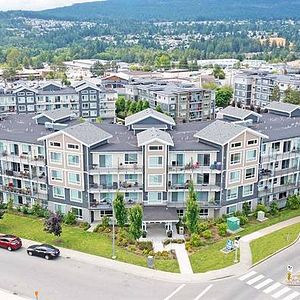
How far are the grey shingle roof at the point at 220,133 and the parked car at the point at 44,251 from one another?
20.5 meters

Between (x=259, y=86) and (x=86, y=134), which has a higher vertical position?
(x=86, y=134)

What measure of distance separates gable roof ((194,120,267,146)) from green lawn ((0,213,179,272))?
15146 millimetres

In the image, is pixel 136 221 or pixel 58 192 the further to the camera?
pixel 58 192

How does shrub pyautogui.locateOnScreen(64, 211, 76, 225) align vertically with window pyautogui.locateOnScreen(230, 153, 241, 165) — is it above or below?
below

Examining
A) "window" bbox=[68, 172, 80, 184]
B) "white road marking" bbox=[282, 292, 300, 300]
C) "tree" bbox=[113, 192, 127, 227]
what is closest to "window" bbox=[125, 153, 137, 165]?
"tree" bbox=[113, 192, 127, 227]

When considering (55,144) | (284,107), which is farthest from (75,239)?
(284,107)

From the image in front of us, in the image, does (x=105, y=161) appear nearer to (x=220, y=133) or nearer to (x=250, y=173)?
(x=220, y=133)

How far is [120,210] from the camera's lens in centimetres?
5038

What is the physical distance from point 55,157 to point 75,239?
400 inches

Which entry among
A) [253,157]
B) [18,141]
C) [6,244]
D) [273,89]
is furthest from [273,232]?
[273,89]

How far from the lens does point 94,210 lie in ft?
178

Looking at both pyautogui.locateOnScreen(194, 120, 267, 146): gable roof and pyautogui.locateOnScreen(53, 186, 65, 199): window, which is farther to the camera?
pyautogui.locateOnScreen(53, 186, 65, 199): window

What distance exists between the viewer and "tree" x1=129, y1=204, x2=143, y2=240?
47.2m

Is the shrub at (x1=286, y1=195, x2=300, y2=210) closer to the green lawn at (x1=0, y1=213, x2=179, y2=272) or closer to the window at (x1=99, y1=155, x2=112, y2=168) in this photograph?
the green lawn at (x1=0, y1=213, x2=179, y2=272)
